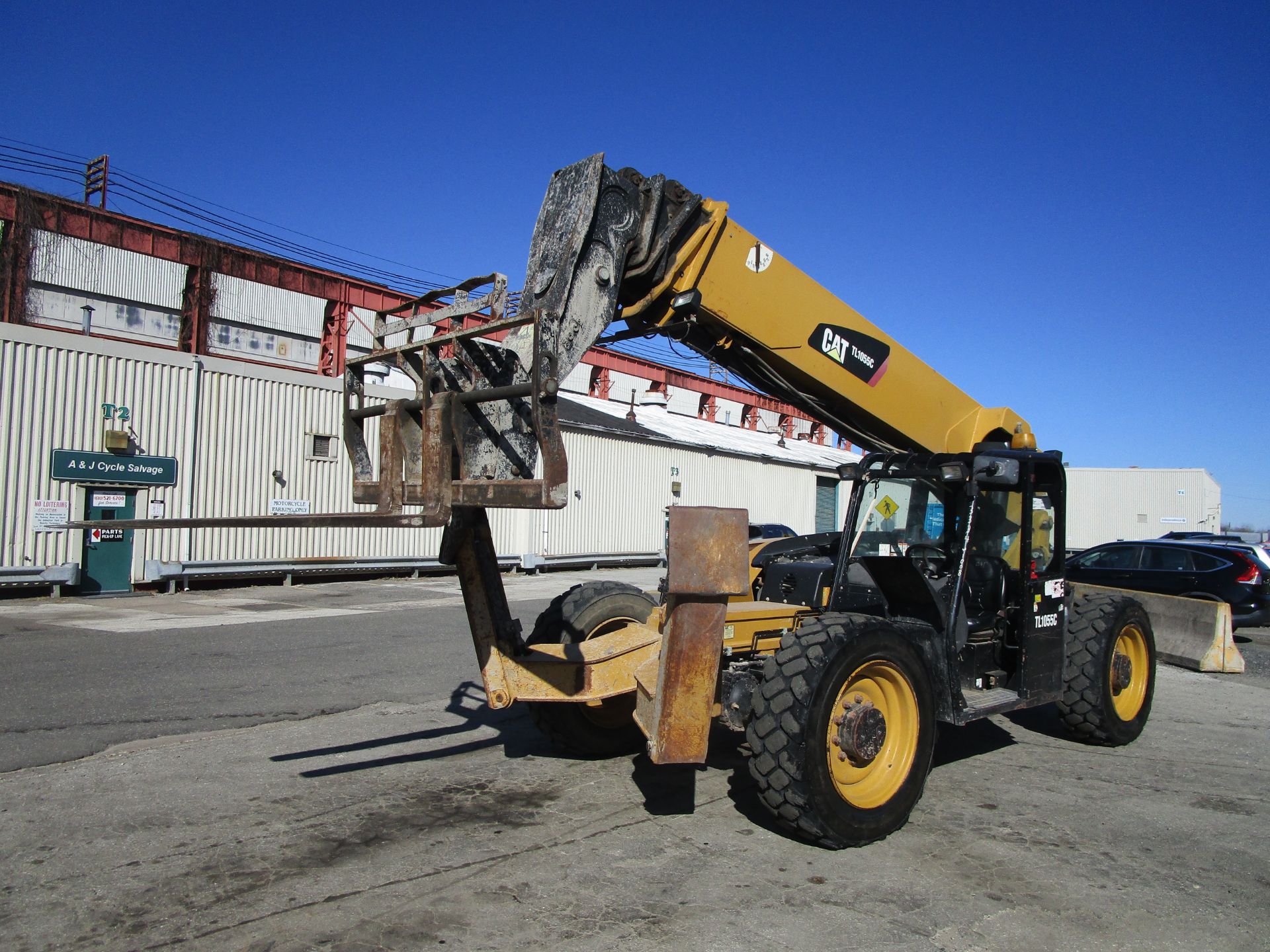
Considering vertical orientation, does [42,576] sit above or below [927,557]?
below

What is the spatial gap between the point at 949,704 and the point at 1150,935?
1.73m

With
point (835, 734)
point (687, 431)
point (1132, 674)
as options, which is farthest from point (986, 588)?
point (687, 431)

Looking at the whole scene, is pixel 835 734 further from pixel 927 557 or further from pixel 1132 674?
pixel 1132 674

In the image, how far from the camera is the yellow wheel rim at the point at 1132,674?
730 cm

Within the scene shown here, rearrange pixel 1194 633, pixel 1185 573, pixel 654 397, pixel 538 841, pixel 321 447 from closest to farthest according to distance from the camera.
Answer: pixel 538 841 < pixel 1194 633 < pixel 1185 573 < pixel 321 447 < pixel 654 397

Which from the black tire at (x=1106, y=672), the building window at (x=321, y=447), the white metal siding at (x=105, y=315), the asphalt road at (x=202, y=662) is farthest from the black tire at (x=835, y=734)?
the white metal siding at (x=105, y=315)

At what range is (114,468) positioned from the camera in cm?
1767

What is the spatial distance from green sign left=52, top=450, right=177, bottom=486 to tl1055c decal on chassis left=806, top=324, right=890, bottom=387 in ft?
52.8

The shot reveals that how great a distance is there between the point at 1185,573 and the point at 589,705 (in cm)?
1308

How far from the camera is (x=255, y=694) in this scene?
8516 mm

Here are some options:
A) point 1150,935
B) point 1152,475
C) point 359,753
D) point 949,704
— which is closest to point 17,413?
point 359,753

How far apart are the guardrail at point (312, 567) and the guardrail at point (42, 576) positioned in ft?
4.52

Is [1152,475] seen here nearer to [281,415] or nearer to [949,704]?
[281,415]

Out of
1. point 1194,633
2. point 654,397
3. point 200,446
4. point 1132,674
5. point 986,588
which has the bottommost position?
point 1194,633
